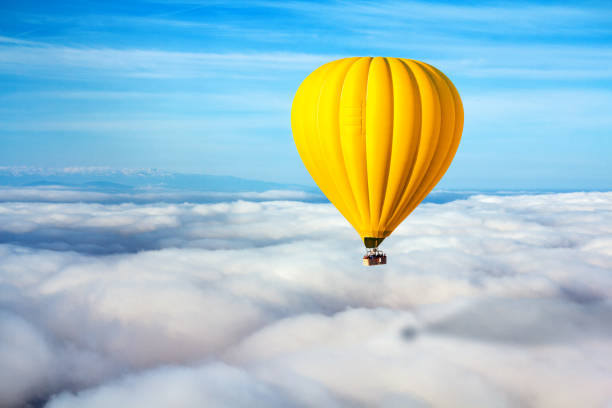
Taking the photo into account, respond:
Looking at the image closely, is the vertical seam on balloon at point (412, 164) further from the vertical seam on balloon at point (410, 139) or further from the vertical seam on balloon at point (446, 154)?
the vertical seam on balloon at point (446, 154)

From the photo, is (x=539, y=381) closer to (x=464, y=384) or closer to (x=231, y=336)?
(x=464, y=384)

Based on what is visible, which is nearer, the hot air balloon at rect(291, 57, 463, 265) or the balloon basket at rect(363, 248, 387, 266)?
the hot air balloon at rect(291, 57, 463, 265)

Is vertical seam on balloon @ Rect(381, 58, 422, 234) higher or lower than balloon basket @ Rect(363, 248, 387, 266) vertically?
higher

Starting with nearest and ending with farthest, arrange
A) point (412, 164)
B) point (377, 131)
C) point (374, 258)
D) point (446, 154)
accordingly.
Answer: point (377, 131)
point (374, 258)
point (412, 164)
point (446, 154)

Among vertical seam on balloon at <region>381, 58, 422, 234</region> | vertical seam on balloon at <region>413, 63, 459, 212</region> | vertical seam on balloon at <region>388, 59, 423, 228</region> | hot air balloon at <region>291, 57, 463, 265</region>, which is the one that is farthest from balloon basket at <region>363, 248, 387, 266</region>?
vertical seam on balloon at <region>413, 63, 459, 212</region>

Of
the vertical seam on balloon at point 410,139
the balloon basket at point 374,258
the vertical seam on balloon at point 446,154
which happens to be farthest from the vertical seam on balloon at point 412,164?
the balloon basket at point 374,258

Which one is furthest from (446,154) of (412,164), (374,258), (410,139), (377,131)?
(374,258)

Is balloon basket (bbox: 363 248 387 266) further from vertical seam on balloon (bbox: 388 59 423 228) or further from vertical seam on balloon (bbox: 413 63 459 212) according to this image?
vertical seam on balloon (bbox: 413 63 459 212)

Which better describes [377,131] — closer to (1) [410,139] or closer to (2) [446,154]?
(1) [410,139]

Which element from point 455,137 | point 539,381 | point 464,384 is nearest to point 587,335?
point 539,381
